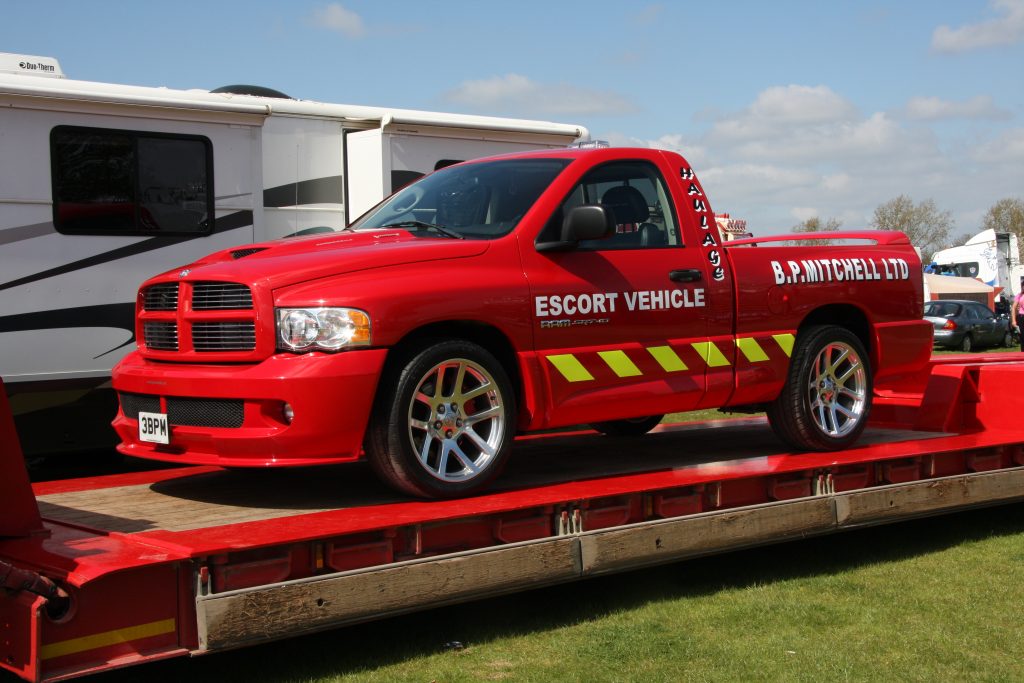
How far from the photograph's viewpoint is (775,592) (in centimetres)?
607

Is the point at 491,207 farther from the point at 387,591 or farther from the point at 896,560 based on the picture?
the point at 896,560

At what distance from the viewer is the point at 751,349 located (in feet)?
22.0

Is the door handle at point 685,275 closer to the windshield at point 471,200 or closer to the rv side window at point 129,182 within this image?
the windshield at point 471,200

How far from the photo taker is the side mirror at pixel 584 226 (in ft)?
19.1

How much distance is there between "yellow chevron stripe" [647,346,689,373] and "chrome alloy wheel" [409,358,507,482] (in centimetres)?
105

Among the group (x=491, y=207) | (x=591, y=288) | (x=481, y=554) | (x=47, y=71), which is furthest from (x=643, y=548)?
(x=47, y=71)

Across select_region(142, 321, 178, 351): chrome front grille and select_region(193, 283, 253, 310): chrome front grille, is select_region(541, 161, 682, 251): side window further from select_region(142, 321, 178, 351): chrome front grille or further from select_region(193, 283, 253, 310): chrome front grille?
select_region(142, 321, 178, 351): chrome front grille

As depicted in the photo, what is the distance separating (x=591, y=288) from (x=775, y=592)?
179cm

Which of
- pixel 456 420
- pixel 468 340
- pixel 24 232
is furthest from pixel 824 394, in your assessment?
pixel 24 232

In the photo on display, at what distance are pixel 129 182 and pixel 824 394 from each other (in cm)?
533

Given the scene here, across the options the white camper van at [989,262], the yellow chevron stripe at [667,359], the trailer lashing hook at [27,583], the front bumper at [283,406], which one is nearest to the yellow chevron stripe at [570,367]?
the yellow chevron stripe at [667,359]

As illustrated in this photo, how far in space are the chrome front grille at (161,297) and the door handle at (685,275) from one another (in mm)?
2537

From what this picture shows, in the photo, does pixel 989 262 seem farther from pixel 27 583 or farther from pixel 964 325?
pixel 27 583

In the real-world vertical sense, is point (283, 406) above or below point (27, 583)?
above
